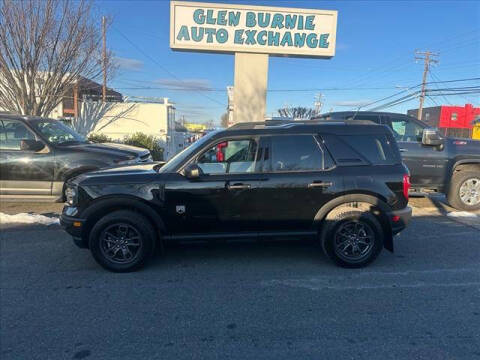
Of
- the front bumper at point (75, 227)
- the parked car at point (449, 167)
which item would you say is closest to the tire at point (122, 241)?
the front bumper at point (75, 227)

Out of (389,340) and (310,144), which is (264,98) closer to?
(310,144)

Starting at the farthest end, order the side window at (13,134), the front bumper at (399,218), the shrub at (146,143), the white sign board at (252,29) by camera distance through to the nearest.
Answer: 1. the shrub at (146,143)
2. the white sign board at (252,29)
3. the side window at (13,134)
4. the front bumper at (399,218)

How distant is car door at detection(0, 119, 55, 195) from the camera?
21.0ft

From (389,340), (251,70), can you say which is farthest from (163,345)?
(251,70)

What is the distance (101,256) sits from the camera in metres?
4.10

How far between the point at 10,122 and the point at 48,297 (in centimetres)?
462

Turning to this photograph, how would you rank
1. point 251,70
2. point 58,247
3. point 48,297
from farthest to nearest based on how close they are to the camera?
1. point 251,70
2. point 58,247
3. point 48,297

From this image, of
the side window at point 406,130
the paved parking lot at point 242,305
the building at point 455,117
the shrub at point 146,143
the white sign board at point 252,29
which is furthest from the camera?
the building at point 455,117

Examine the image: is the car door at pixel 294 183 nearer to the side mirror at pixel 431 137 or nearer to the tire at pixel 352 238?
the tire at pixel 352 238

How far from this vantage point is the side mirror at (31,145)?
20.8 ft

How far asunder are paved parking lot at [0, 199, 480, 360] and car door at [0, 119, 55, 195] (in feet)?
5.83

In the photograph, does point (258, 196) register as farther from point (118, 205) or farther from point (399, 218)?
point (399, 218)

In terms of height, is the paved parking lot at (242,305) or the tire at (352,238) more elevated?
the tire at (352,238)

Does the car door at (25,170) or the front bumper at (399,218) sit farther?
the car door at (25,170)
